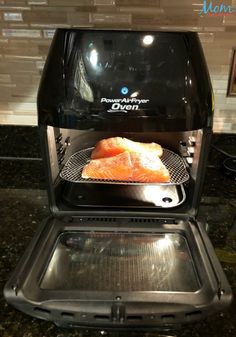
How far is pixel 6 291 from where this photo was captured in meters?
0.53

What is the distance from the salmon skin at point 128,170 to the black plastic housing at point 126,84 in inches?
6.4

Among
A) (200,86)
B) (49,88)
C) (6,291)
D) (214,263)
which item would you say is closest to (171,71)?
(200,86)

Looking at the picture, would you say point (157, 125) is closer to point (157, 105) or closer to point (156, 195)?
point (157, 105)

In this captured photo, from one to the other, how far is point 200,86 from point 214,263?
0.29m

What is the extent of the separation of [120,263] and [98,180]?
0.20m

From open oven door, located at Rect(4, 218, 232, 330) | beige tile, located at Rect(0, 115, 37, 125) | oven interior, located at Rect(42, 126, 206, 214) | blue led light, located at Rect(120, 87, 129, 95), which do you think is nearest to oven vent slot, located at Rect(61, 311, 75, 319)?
open oven door, located at Rect(4, 218, 232, 330)

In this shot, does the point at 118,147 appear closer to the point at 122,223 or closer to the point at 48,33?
the point at 122,223

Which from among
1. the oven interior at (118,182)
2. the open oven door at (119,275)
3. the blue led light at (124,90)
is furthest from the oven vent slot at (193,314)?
the blue led light at (124,90)

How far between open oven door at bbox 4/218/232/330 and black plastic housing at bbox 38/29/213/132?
0.20 m

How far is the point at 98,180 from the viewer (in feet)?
2.43

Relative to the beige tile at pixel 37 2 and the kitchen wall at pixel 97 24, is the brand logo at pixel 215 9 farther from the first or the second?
the beige tile at pixel 37 2

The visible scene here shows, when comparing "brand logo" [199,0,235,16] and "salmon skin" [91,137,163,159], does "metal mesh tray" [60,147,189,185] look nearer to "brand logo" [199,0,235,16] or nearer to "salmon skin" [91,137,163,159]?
"salmon skin" [91,137,163,159]

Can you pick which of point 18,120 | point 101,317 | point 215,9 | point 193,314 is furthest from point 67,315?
point 215,9

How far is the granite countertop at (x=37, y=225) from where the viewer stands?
19.6 inches
